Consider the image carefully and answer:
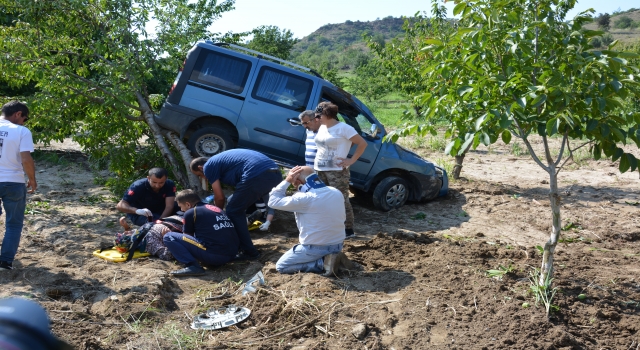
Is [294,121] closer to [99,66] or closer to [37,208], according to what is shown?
[99,66]

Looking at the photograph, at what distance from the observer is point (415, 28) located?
1351 cm

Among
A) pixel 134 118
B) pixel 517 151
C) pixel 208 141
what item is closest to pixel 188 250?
pixel 208 141

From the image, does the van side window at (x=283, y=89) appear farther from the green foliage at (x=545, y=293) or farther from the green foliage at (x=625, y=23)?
the green foliage at (x=625, y=23)

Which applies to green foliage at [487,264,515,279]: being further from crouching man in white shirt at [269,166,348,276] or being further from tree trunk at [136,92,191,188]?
tree trunk at [136,92,191,188]

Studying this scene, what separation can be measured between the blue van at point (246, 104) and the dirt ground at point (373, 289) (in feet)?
3.90

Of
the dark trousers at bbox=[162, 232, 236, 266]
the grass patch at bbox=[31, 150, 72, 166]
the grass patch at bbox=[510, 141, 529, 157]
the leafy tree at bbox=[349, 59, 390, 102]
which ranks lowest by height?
the grass patch at bbox=[31, 150, 72, 166]

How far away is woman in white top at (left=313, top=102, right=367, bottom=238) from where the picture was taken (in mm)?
7340

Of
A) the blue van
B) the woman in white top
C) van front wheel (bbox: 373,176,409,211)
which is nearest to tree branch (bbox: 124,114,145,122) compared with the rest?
the blue van

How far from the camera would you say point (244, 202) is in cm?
694

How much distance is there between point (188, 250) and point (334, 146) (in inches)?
87.4

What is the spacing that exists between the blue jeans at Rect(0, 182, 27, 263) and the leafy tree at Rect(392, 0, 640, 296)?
379 cm

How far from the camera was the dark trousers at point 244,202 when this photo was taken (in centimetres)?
689

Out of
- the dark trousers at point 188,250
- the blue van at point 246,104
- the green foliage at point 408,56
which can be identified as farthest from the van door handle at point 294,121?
the green foliage at point 408,56

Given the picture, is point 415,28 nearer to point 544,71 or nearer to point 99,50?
point 99,50
